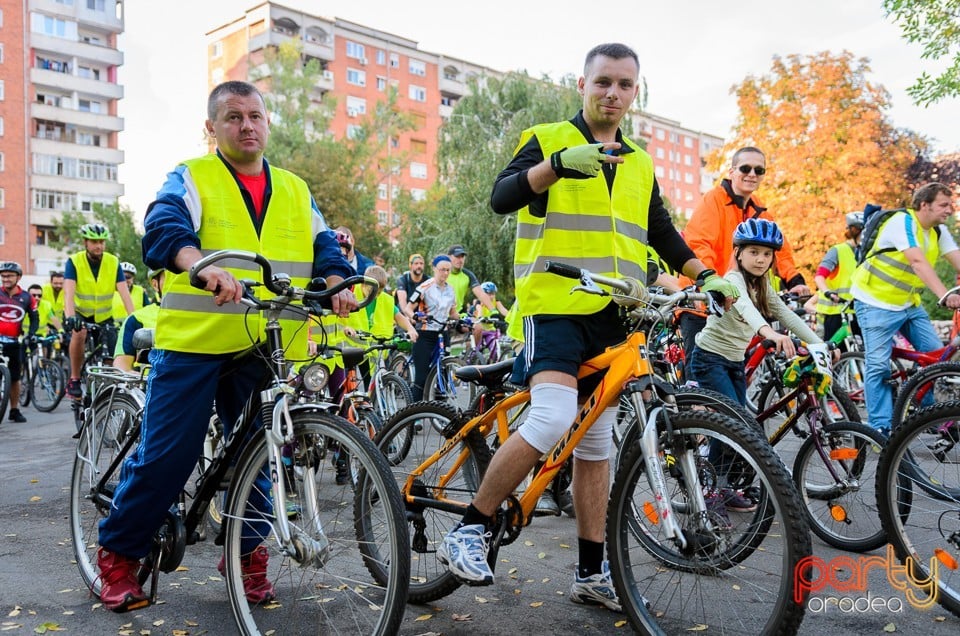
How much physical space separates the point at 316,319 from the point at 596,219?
4.10 feet

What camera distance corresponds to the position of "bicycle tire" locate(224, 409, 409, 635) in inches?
116

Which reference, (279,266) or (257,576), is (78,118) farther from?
(257,576)

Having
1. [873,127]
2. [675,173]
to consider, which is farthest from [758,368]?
[675,173]

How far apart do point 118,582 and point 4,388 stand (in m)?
8.44

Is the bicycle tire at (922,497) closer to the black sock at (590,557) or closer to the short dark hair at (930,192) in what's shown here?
the black sock at (590,557)

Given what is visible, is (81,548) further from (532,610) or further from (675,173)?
(675,173)

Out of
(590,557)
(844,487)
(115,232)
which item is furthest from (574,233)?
(115,232)

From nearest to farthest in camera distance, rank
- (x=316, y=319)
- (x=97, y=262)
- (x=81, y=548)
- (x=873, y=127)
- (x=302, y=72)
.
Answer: (x=316, y=319), (x=81, y=548), (x=97, y=262), (x=873, y=127), (x=302, y=72)

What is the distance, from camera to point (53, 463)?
8055mm

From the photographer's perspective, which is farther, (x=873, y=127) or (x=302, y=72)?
(x=302, y=72)

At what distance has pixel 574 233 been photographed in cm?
361

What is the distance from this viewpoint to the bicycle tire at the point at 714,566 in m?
2.79

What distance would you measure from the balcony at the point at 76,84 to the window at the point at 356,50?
1815cm

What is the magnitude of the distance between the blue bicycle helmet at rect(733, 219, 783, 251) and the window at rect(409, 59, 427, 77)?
73238mm
